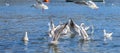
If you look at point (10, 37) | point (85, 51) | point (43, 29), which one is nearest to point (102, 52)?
point (85, 51)

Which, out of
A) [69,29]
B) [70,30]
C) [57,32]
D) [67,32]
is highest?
[57,32]

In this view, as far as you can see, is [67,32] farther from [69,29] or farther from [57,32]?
[57,32]

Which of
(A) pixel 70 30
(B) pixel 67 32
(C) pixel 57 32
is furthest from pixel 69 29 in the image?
(B) pixel 67 32

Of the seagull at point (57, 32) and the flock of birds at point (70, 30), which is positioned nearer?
the seagull at point (57, 32)

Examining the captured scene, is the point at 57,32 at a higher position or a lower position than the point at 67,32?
Result: higher

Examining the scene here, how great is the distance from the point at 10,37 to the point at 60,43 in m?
5.24

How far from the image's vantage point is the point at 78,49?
30875 mm

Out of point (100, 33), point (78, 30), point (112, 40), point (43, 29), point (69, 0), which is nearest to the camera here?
point (78, 30)

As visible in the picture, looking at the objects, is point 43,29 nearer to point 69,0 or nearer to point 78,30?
point 78,30

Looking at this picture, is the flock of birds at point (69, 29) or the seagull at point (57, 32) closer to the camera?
the seagull at point (57, 32)

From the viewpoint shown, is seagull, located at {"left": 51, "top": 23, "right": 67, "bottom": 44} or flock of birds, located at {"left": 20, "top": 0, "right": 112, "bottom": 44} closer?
seagull, located at {"left": 51, "top": 23, "right": 67, "bottom": 44}

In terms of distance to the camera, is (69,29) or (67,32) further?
(67,32)

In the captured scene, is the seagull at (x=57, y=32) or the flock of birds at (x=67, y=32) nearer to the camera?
the seagull at (x=57, y=32)

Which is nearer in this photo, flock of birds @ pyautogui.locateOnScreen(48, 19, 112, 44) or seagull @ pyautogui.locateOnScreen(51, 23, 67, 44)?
seagull @ pyautogui.locateOnScreen(51, 23, 67, 44)
